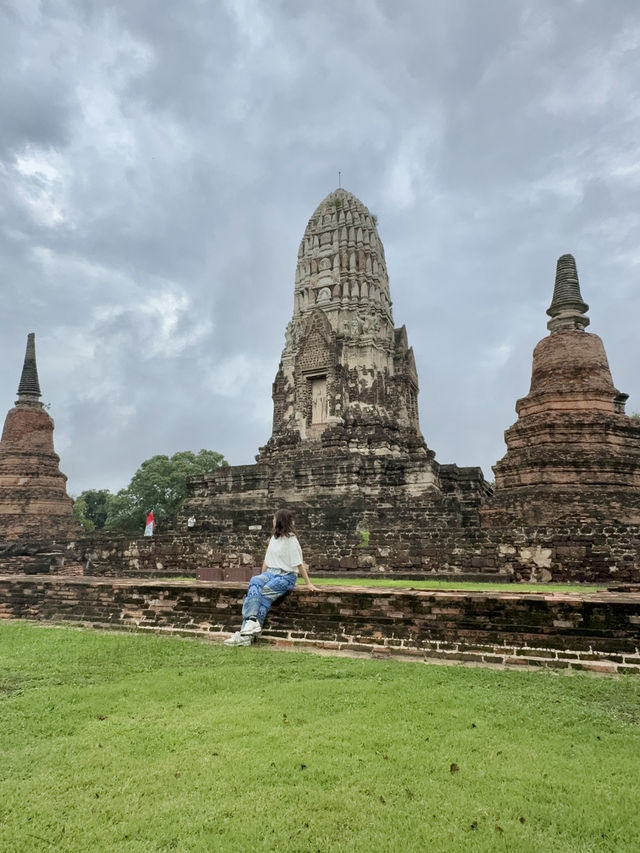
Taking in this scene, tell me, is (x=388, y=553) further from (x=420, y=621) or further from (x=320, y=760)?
(x=320, y=760)

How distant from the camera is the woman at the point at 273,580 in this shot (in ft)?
21.9

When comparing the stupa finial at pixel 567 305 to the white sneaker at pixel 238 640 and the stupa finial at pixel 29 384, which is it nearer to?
the white sneaker at pixel 238 640

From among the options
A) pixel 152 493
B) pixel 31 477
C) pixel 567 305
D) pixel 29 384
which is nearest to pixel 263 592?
pixel 567 305

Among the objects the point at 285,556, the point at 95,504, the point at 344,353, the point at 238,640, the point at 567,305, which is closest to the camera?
the point at 238,640

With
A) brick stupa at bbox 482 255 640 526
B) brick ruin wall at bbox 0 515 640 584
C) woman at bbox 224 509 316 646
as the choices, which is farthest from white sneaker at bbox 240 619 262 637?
brick stupa at bbox 482 255 640 526

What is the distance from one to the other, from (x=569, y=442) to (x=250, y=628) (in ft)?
36.5

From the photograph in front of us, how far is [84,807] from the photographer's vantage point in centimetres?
288

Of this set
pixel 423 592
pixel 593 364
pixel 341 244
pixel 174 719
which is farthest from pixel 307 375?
pixel 174 719

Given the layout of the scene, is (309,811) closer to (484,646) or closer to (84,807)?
(84,807)

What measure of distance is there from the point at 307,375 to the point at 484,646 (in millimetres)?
18091

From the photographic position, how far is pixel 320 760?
11.0ft

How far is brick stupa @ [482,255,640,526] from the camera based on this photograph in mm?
13805

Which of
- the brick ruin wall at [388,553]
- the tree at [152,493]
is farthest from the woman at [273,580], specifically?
the tree at [152,493]

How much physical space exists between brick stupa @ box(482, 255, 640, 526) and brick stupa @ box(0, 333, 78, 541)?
1748 cm
